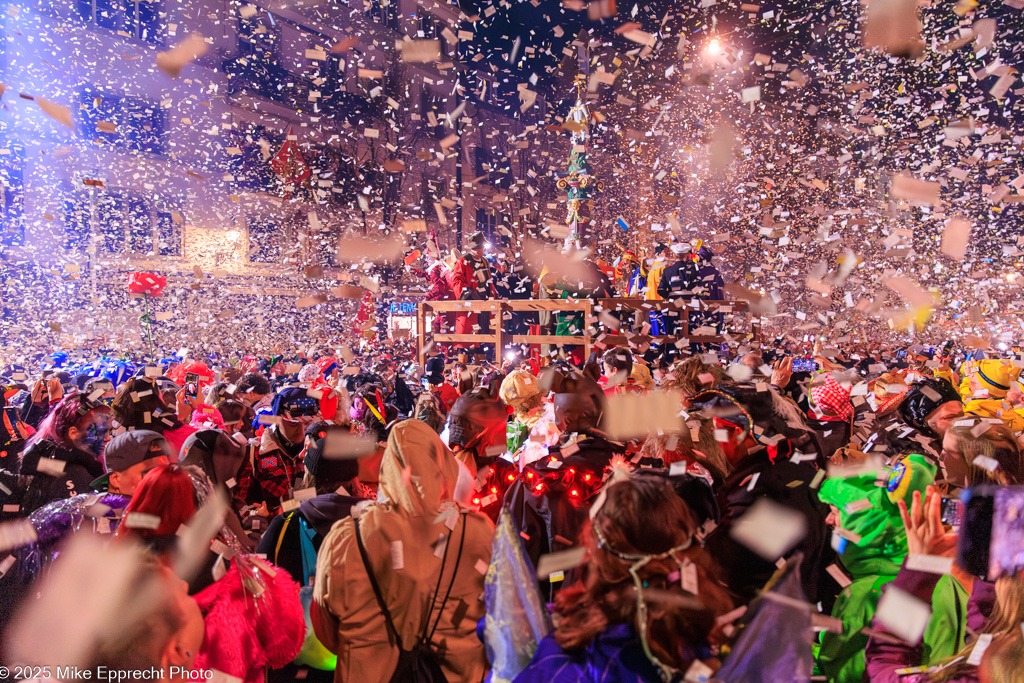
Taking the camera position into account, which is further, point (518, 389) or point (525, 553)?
point (518, 389)

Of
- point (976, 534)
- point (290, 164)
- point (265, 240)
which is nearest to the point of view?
point (976, 534)

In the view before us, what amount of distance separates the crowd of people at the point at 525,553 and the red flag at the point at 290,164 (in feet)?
54.3

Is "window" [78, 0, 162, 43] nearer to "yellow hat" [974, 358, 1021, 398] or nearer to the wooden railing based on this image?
the wooden railing

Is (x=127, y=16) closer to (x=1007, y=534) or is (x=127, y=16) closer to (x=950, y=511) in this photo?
(x=950, y=511)

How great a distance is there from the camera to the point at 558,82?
84.4 ft

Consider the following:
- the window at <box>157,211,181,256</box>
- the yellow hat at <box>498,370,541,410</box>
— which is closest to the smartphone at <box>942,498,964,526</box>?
the yellow hat at <box>498,370,541,410</box>

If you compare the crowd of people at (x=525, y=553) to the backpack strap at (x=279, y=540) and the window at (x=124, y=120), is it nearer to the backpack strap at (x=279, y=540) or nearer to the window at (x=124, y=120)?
the backpack strap at (x=279, y=540)

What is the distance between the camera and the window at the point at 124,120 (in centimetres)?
1547

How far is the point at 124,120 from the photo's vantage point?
1586 centimetres

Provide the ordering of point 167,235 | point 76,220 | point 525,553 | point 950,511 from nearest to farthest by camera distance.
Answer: point 525,553, point 950,511, point 76,220, point 167,235

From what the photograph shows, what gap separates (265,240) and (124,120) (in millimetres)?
4836

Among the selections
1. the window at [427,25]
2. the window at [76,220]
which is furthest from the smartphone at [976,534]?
the window at [427,25]

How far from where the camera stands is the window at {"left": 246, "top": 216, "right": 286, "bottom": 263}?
59.8 ft

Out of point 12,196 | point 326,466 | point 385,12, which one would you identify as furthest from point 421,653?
point 385,12
